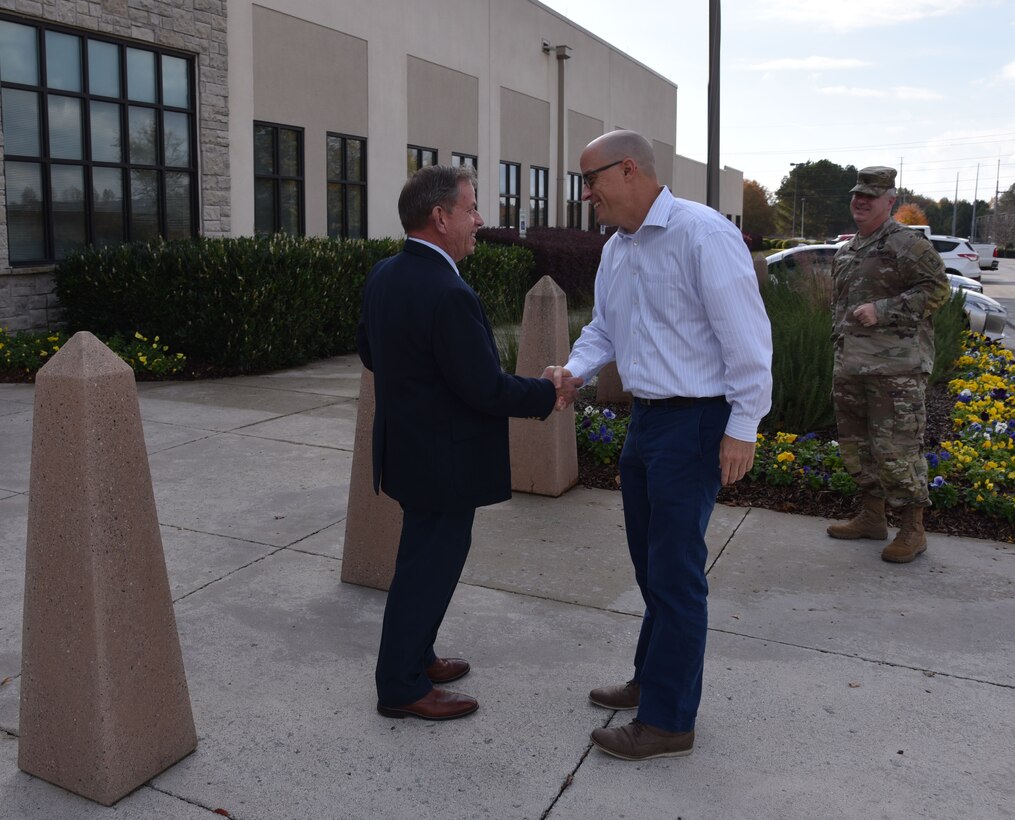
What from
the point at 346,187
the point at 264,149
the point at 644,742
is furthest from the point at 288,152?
the point at 644,742

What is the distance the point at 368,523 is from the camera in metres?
4.69

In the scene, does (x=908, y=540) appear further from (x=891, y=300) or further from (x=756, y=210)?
(x=756, y=210)

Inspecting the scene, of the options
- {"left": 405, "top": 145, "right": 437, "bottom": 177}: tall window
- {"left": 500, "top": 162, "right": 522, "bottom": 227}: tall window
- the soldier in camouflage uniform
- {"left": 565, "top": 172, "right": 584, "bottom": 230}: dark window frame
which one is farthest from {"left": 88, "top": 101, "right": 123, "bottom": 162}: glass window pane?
{"left": 565, "top": 172, "right": 584, "bottom": 230}: dark window frame

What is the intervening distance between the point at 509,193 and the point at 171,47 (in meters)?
12.3

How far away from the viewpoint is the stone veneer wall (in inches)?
431

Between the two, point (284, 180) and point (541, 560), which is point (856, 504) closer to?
point (541, 560)

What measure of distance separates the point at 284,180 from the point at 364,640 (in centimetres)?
1232

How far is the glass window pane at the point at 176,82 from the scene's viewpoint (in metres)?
12.8

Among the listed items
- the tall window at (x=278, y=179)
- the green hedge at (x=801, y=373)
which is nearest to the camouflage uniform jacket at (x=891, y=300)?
the green hedge at (x=801, y=373)

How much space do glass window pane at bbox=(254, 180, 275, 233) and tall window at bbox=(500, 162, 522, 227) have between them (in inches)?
367

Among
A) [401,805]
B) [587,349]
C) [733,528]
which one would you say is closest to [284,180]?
[733,528]

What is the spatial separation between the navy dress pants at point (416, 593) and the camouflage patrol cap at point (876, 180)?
3049mm

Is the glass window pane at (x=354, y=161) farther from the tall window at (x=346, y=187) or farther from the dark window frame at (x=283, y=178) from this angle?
the dark window frame at (x=283, y=178)

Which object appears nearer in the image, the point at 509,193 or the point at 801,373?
the point at 801,373
